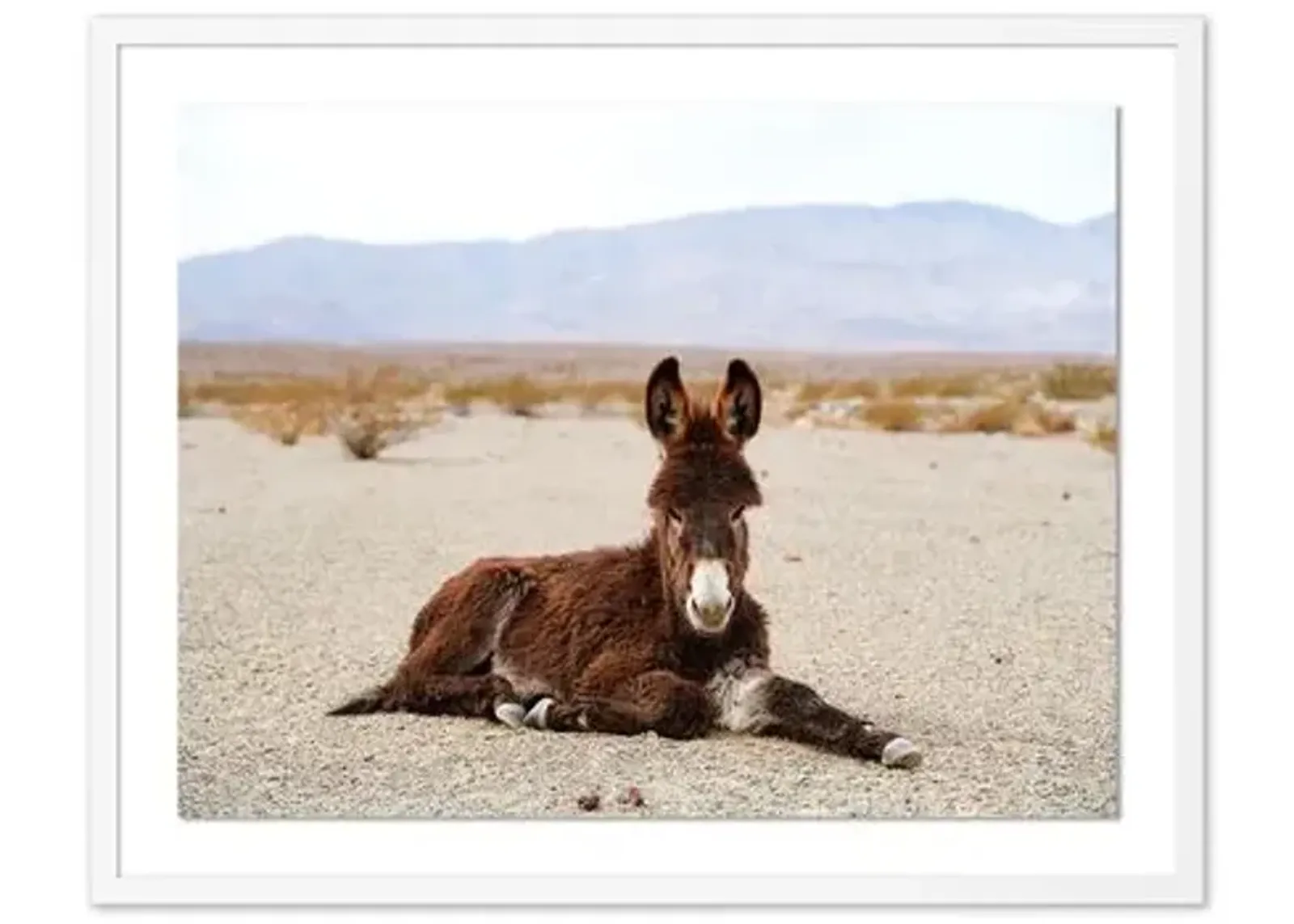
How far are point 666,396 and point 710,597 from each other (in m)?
0.25

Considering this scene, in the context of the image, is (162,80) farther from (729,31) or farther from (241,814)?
(241,814)

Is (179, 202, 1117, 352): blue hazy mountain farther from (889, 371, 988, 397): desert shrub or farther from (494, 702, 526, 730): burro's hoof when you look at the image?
(494, 702, 526, 730): burro's hoof

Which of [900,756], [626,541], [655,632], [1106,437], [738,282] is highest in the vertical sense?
[738,282]

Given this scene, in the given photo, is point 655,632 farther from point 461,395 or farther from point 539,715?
point 461,395

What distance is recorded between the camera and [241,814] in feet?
8.82

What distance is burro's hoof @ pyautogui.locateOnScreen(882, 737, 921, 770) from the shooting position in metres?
2.67

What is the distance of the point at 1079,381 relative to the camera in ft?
8.84

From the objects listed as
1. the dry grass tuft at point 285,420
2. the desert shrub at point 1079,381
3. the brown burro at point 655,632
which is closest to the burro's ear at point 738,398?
the brown burro at point 655,632

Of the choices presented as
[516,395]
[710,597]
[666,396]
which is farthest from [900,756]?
[516,395]

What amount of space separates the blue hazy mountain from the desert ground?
0.12 metres
